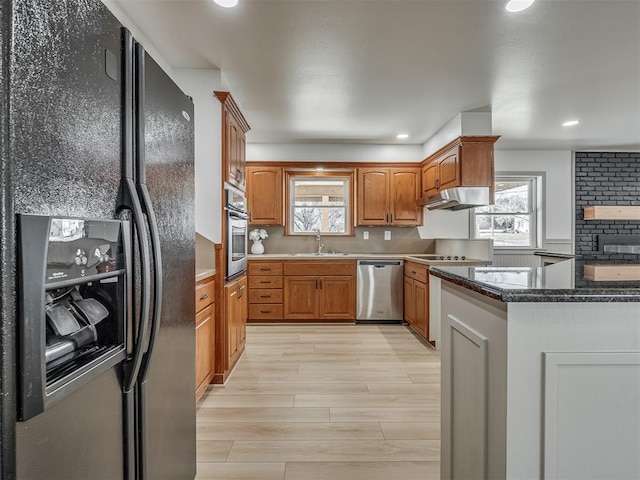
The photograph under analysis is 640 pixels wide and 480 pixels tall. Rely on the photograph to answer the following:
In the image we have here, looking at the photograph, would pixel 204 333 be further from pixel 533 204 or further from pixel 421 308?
pixel 533 204

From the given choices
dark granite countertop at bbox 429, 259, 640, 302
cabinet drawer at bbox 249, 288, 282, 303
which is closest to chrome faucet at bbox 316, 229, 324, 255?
cabinet drawer at bbox 249, 288, 282, 303

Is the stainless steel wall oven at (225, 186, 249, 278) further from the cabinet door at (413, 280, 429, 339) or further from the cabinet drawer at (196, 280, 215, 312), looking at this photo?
the cabinet door at (413, 280, 429, 339)

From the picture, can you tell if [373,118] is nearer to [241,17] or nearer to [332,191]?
[332,191]

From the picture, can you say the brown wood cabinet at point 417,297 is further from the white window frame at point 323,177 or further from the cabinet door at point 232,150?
the cabinet door at point 232,150

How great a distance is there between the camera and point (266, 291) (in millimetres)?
4801

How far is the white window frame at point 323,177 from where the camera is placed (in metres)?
5.30

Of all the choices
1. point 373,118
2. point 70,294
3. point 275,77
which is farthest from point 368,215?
point 70,294

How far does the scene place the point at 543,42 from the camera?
8.17ft

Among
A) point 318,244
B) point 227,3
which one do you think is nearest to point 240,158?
point 227,3

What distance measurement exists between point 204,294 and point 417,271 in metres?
2.58

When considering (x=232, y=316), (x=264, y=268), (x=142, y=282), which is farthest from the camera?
(x=264, y=268)

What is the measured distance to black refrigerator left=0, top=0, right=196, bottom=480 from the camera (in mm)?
641

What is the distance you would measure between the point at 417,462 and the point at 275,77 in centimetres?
280

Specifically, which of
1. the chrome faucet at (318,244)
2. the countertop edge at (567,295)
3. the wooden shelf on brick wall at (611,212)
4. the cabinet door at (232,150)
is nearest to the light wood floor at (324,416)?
the countertop edge at (567,295)
